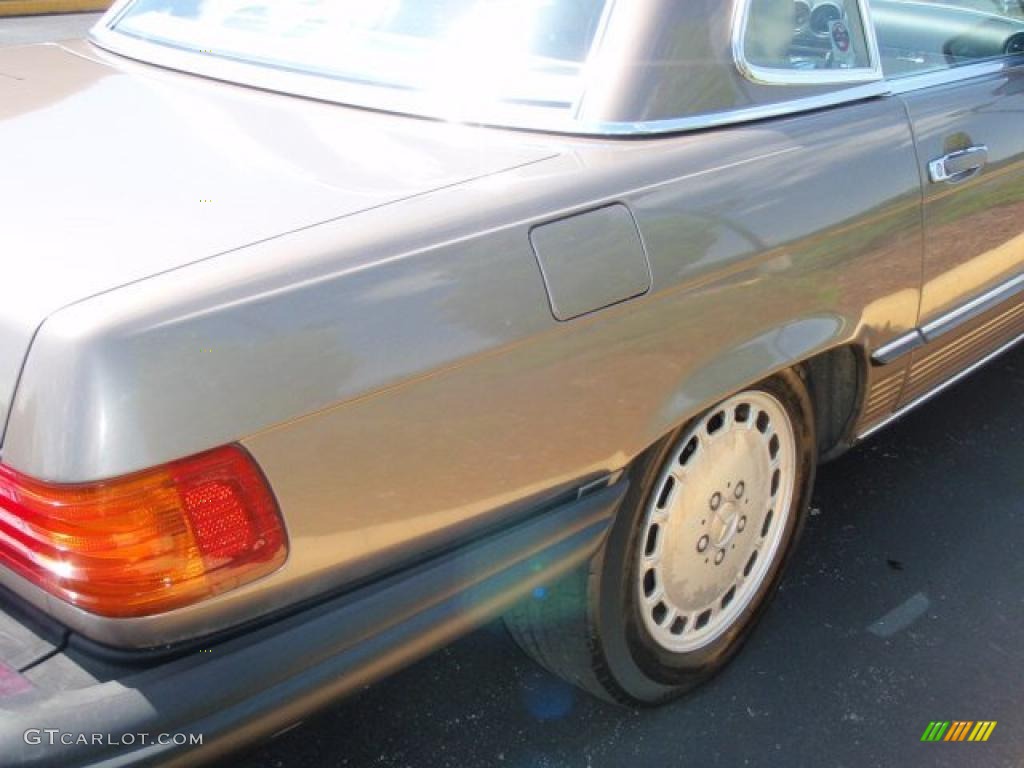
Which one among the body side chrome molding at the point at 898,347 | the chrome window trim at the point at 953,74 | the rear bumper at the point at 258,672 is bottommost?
the body side chrome molding at the point at 898,347

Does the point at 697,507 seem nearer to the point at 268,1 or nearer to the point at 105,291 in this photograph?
the point at 105,291

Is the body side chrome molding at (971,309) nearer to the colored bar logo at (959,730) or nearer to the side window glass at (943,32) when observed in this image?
the side window glass at (943,32)

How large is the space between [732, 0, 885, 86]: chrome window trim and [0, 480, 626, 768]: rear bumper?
38.8 inches

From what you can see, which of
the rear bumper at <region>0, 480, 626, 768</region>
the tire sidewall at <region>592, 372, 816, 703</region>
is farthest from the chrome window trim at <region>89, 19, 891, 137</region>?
the rear bumper at <region>0, 480, 626, 768</region>

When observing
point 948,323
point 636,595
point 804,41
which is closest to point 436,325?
point 636,595

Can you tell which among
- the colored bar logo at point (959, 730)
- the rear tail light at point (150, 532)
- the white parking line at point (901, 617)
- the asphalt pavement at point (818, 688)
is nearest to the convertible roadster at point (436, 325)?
the rear tail light at point (150, 532)

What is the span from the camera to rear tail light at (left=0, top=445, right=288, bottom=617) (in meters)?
1.40

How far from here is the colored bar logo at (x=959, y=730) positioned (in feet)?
7.75

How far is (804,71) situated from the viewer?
2.30 metres

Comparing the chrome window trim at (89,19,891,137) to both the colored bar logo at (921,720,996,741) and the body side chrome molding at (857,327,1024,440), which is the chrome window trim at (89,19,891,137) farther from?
the colored bar logo at (921,720,996,741)

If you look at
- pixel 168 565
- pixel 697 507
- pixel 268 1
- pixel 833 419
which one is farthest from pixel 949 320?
pixel 168 565

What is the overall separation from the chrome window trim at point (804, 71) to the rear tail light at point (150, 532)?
130 centimetres

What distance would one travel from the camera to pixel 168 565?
1.44 meters

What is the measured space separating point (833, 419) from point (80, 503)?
1789 mm
